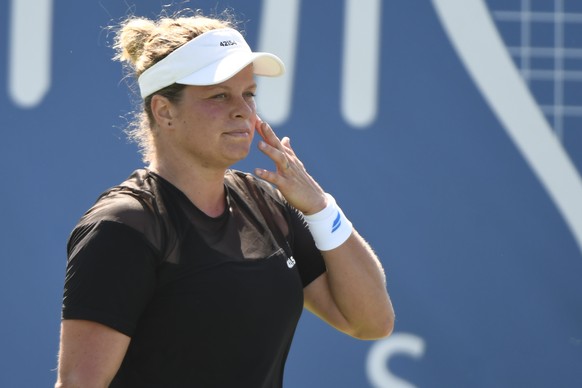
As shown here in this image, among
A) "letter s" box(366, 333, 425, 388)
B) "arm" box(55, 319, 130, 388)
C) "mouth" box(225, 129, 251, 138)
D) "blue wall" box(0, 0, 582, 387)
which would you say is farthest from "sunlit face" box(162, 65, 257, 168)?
"letter s" box(366, 333, 425, 388)

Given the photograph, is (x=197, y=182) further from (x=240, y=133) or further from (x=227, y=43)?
(x=227, y=43)

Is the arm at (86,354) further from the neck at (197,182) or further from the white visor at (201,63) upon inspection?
the white visor at (201,63)

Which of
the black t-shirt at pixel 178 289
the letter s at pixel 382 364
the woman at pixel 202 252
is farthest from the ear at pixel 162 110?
the letter s at pixel 382 364

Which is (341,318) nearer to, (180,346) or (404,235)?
(180,346)

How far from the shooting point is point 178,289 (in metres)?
1.65

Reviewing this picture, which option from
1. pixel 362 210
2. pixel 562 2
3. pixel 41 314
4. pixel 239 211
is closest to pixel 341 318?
pixel 239 211

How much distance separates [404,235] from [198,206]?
1230 millimetres

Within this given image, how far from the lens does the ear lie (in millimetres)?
1832

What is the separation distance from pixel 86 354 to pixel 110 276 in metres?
0.13

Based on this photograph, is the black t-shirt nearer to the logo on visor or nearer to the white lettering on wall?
the logo on visor

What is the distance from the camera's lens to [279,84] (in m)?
2.93

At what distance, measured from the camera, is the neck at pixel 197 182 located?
5.91 feet

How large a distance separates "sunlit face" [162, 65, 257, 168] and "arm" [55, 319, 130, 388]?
39 centimetres

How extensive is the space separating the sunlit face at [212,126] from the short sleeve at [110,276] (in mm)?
243
